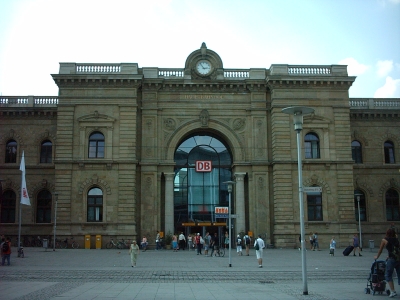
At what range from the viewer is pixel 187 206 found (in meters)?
48.3

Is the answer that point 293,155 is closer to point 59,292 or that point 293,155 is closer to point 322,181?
Result: point 322,181

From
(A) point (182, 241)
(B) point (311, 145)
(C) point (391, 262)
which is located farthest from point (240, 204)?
(C) point (391, 262)

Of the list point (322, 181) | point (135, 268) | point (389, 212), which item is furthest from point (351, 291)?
point (389, 212)

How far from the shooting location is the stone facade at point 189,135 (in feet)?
145

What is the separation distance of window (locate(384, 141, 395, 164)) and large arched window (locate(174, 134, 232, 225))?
655 inches

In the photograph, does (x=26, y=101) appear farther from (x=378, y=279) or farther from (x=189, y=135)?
→ (x=378, y=279)

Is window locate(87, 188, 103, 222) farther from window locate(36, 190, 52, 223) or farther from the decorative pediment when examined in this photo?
window locate(36, 190, 52, 223)

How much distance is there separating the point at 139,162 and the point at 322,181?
16.8 m

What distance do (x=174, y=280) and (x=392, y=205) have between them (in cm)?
3609

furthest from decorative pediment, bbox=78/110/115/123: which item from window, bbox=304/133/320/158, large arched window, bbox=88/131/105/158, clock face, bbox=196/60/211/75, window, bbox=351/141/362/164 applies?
window, bbox=351/141/362/164

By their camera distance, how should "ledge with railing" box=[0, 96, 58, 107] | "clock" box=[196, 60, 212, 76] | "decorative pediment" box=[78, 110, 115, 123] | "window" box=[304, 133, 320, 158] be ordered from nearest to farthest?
"decorative pediment" box=[78, 110, 115, 123], "window" box=[304, 133, 320, 158], "clock" box=[196, 60, 212, 76], "ledge with railing" box=[0, 96, 58, 107]

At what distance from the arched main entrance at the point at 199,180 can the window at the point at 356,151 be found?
13134 mm

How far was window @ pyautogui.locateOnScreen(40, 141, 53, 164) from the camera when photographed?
165 feet

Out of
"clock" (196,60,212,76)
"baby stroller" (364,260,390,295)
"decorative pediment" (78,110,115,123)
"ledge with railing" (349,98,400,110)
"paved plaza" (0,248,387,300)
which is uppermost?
"clock" (196,60,212,76)
